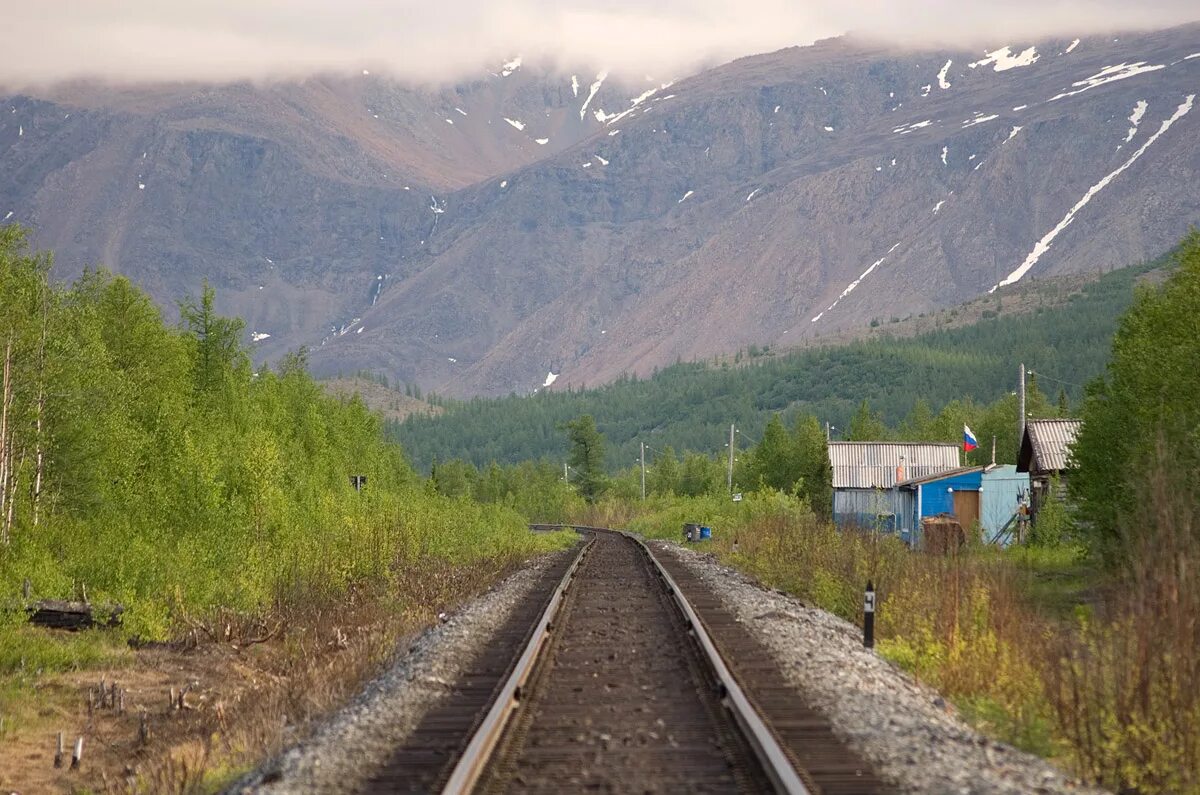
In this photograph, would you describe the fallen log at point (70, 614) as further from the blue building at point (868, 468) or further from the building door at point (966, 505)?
the blue building at point (868, 468)

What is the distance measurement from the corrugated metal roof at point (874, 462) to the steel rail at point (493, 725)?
53393mm

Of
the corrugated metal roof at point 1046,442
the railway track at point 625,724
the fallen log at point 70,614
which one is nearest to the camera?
the railway track at point 625,724

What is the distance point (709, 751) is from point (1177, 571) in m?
4.64

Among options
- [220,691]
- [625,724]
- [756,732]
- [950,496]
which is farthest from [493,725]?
[950,496]

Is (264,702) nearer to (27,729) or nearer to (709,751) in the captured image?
(27,729)

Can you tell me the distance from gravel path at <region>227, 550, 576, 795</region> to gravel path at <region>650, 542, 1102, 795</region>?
355 cm

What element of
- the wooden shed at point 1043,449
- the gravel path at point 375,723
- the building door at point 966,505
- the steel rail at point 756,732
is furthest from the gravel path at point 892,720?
the building door at point 966,505

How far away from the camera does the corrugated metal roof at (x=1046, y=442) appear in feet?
155

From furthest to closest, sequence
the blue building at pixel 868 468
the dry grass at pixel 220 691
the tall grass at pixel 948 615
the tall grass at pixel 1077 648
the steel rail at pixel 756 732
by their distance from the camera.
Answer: the blue building at pixel 868 468 < the dry grass at pixel 220 691 < the tall grass at pixel 948 615 < the tall grass at pixel 1077 648 < the steel rail at pixel 756 732

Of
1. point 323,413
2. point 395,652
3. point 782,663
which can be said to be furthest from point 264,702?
point 323,413

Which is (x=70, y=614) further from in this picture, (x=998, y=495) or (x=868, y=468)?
(x=868, y=468)

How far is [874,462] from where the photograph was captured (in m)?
70.0

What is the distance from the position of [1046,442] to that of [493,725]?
41.3 meters

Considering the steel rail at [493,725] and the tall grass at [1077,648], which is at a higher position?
the tall grass at [1077,648]
